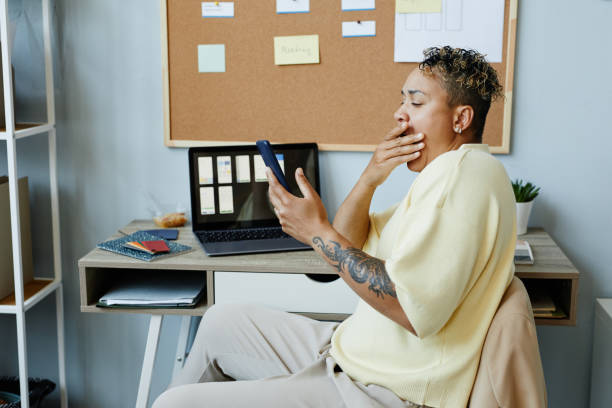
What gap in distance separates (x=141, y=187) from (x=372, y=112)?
802 millimetres

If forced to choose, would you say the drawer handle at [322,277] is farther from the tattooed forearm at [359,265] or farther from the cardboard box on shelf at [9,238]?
the cardboard box on shelf at [9,238]

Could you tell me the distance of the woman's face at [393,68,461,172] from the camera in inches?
53.5

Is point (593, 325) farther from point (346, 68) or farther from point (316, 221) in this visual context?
point (316, 221)

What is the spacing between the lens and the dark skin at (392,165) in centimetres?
120

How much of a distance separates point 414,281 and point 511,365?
0.78ft

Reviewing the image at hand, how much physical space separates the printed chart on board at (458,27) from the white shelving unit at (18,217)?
43.2 inches

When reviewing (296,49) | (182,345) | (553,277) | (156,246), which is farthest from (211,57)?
(553,277)

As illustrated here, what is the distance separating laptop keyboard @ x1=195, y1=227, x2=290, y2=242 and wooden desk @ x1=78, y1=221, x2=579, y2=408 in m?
0.07

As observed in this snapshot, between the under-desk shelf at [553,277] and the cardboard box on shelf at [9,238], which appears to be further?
the cardboard box on shelf at [9,238]

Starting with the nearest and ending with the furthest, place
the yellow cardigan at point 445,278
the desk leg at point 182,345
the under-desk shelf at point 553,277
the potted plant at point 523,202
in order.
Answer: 1. the yellow cardigan at point 445,278
2. the under-desk shelf at point 553,277
3. the potted plant at point 523,202
4. the desk leg at point 182,345

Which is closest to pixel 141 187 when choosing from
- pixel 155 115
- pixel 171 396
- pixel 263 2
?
pixel 155 115

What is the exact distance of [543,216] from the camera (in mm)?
2082

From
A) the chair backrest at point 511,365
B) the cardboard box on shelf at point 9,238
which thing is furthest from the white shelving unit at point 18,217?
the chair backrest at point 511,365

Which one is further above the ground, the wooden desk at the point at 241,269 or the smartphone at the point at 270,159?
the smartphone at the point at 270,159
